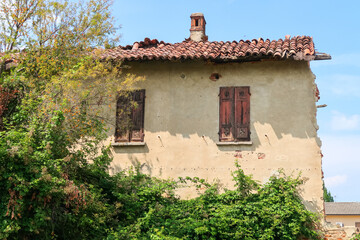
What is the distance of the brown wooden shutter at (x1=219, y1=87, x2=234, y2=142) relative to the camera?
42.7 ft

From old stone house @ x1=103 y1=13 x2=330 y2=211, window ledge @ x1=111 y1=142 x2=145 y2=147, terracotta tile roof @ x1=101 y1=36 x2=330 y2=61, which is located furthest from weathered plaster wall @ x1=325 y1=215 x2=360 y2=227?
window ledge @ x1=111 y1=142 x2=145 y2=147

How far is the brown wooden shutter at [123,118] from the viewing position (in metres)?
13.4

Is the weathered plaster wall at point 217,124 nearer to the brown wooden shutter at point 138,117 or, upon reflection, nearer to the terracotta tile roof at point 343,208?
the brown wooden shutter at point 138,117

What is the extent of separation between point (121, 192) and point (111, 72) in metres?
3.33

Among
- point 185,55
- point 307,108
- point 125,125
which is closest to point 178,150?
point 125,125

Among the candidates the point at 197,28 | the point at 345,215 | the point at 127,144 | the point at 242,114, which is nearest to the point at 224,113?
the point at 242,114

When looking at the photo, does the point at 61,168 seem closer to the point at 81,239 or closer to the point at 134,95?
the point at 81,239

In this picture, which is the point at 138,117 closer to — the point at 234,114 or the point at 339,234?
the point at 234,114

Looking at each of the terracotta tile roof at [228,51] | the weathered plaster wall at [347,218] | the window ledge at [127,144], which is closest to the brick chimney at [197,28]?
the terracotta tile roof at [228,51]

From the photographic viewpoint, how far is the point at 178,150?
13188mm

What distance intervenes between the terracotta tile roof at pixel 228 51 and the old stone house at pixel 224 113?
0.03 metres

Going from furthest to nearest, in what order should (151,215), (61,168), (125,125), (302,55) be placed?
(125,125), (302,55), (151,215), (61,168)

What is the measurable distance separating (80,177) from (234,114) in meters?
4.32

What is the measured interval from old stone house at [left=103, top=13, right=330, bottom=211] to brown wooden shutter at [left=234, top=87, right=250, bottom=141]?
26mm
